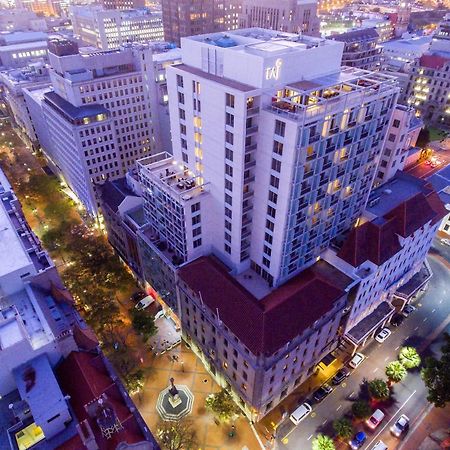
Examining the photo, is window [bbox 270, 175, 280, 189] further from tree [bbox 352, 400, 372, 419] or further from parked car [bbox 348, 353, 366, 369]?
parked car [bbox 348, 353, 366, 369]

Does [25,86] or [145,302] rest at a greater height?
[25,86]

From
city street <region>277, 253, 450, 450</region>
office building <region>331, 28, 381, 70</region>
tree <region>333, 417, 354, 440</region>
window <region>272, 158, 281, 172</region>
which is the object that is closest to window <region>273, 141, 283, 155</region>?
window <region>272, 158, 281, 172</region>

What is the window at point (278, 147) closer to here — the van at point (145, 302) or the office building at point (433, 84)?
the van at point (145, 302)

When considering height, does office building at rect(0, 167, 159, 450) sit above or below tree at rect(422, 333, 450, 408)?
above

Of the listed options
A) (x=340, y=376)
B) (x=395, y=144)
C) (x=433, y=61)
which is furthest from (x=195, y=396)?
(x=433, y=61)

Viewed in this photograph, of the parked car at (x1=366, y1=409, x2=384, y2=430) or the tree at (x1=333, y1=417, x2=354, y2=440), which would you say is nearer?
the tree at (x1=333, y1=417, x2=354, y2=440)

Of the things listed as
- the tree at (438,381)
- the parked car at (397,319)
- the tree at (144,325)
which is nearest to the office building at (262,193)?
the tree at (144,325)

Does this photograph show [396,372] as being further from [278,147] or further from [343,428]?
[278,147]

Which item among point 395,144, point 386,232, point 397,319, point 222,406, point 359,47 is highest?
point 359,47
